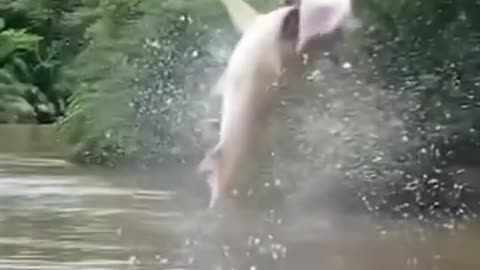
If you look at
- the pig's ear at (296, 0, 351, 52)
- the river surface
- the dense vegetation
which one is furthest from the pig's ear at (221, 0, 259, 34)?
the dense vegetation

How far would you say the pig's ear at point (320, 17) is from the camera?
18.1ft

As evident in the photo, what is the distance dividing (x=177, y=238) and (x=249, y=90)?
106 inches

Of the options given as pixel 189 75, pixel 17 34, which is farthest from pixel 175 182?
pixel 17 34

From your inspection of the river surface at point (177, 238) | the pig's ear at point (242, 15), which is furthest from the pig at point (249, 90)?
the river surface at point (177, 238)

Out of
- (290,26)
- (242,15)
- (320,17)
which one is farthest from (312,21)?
(242,15)

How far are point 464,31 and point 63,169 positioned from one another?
4.39m

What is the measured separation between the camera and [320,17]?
5.58 m

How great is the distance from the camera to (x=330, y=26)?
18.1ft

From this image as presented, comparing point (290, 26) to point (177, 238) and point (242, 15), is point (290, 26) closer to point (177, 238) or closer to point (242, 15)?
point (242, 15)

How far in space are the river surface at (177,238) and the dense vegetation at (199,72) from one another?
949mm

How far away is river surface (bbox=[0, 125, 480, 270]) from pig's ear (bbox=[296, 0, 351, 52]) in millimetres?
2471

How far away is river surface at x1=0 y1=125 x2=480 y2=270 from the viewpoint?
8.09 meters

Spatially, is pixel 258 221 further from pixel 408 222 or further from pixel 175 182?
pixel 175 182

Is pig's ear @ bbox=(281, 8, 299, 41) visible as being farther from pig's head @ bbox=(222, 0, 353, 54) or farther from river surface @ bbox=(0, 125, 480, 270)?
river surface @ bbox=(0, 125, 480, 270)
